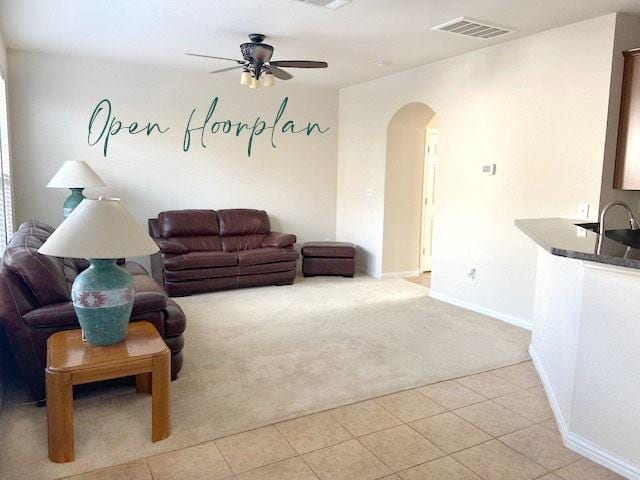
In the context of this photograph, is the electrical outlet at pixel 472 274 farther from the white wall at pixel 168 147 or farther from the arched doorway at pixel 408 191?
the white wall at pixel 168 147

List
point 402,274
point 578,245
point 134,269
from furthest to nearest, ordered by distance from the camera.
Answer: point 402,274, point 134,269, point 578,245

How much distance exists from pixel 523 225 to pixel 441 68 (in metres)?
2.62

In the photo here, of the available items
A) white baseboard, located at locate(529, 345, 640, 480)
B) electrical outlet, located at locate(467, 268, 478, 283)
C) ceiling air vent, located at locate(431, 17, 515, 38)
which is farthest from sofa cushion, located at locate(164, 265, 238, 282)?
white baseboard, located at locate(529, 345, 640, 480)

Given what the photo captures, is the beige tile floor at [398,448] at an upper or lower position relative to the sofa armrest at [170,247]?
lower

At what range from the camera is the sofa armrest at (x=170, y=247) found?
5.62 metres

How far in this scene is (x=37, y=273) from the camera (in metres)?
2.89

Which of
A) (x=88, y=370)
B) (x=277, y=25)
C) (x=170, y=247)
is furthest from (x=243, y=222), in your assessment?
(x=88, y=370)

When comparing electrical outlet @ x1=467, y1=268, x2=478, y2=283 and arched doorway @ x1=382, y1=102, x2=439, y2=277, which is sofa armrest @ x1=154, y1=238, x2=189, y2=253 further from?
electrical outlet @ x1=467, y1=268, x2=478, y2=283

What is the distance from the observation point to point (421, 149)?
22.3 feet

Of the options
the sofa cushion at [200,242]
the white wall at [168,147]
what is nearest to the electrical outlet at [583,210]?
the white wall at [168,147]

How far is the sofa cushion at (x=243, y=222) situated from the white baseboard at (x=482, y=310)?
2.42 metres

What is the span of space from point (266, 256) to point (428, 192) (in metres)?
2.55

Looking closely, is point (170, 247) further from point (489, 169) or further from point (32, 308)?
point (489, 169)

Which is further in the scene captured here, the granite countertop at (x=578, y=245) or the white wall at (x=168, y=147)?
the white wall at (x=168, y=147)
